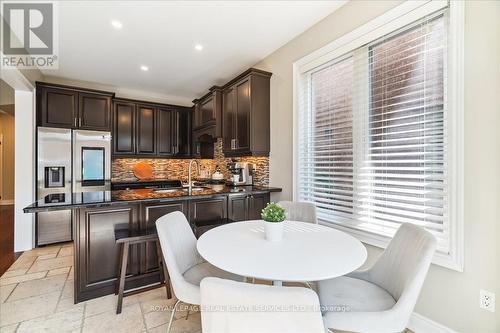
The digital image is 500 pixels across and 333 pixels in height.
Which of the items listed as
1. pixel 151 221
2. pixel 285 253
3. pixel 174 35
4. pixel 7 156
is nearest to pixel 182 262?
pixel 285 253

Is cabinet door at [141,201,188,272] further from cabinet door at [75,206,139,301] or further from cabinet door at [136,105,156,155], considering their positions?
cabinet door at [136,105,156,155]

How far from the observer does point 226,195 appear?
9.61 feet

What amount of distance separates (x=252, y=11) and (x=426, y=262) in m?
2.56

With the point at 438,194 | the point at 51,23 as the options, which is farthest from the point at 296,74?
the point at 51,23

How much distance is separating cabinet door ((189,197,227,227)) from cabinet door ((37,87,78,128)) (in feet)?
9.47

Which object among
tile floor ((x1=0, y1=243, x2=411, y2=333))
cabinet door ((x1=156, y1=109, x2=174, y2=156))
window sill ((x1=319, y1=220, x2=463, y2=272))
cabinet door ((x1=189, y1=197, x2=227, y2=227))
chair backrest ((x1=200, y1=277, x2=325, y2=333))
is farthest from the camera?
cabinet door ((x1=156, y1=109, x2=174, y2=156))

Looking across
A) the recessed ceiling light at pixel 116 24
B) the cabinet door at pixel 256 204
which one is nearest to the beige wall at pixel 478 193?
the cabinet door at pixel 256 204

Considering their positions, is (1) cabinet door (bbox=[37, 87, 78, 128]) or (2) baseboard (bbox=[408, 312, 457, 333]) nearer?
(2) baseboard (bbox=[408, 312, 457, 333])

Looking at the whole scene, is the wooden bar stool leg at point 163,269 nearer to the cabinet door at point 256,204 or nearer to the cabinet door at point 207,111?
the cabinet door at point 256,204

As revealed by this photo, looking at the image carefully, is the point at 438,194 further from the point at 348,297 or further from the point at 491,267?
the point at 348,297

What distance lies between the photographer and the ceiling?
242 centimetres

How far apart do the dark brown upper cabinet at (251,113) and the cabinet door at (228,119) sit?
0.05 ft

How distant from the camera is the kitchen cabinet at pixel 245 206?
3049mm

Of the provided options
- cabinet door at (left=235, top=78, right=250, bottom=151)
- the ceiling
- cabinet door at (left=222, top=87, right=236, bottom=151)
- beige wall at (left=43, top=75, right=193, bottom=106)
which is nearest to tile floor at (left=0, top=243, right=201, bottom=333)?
cabinet door at (left=235, top=78, right=250, bottom=151)
